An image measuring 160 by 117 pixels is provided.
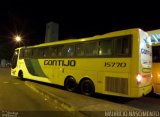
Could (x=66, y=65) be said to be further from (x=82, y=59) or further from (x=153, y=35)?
(x=153, y=35)

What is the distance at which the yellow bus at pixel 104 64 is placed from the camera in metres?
10.1

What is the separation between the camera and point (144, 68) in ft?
34.0

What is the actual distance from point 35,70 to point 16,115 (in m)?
10.0

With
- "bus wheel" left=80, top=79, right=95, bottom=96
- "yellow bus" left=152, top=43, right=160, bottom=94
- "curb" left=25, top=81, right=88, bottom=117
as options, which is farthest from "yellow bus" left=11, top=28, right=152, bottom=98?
"curb" left=25, top=81, right=88, bottom=117

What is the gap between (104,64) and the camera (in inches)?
447

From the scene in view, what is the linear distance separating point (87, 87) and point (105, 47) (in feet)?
7.76

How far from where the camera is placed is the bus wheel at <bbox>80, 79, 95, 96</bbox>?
1201cm

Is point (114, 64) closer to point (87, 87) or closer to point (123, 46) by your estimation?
point (123, 46)

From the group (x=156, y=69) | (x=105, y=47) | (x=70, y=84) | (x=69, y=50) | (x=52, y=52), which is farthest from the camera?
(x=52, y=52)

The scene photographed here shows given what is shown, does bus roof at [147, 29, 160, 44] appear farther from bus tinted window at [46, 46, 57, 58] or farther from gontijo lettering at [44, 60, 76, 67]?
bus tinted window at [46, 46, 57, 58]

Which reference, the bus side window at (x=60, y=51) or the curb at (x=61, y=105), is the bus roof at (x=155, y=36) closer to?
the bus side window at (x=60, y=51)

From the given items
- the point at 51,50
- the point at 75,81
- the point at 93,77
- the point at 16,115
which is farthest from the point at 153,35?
the point at 16,115

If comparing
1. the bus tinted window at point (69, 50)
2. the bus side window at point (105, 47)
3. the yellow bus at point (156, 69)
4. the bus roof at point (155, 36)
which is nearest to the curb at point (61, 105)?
the bus tinted window at point (69, 50)

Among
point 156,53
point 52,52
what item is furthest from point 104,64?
point 52,52
